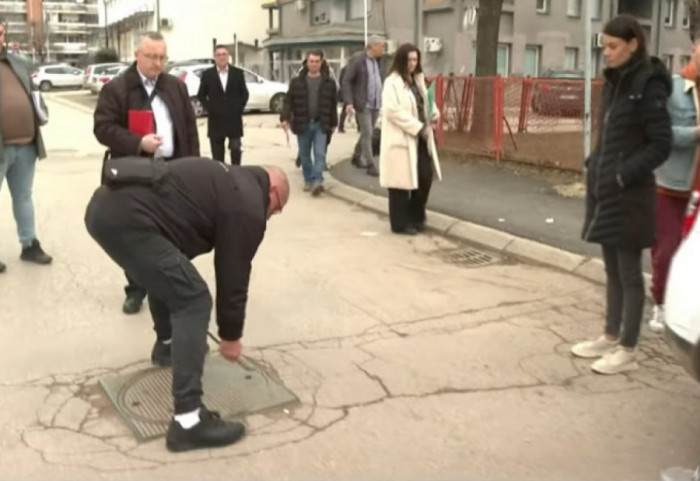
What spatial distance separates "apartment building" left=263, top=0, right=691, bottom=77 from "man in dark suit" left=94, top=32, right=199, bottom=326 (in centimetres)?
2245

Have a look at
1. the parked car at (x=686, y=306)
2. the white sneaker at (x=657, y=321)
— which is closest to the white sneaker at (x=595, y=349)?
the white sneaker at (x=657, y=321)

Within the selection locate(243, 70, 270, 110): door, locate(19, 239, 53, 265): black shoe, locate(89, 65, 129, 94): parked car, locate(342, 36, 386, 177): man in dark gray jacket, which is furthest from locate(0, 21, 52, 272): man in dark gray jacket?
locate(89, 65, 129, 94): parked car

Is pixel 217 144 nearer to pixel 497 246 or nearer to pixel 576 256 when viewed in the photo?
pixel 497 246

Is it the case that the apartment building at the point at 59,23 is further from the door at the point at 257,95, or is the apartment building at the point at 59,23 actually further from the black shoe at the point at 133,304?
the black shoe at the point at 133,304

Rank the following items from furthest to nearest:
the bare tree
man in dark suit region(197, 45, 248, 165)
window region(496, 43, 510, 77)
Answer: window region(496, 43, 510, 77) < the bare tree < man in dark suit region(197, 45, 248, 165)

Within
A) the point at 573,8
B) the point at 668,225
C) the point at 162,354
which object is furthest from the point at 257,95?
the point at 162,354

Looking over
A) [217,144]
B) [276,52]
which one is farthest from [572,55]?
[217,144]

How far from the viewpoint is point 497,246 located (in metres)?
7.26

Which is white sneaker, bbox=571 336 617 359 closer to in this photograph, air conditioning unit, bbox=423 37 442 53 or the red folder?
the red folder

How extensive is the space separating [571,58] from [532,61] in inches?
93.6

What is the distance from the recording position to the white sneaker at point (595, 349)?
4.63 m

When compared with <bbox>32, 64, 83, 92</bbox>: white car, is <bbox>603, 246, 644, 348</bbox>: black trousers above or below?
below

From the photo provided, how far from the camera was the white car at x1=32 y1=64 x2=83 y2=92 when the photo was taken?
46.3 m

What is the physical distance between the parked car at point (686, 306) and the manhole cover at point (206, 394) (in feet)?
5.97
